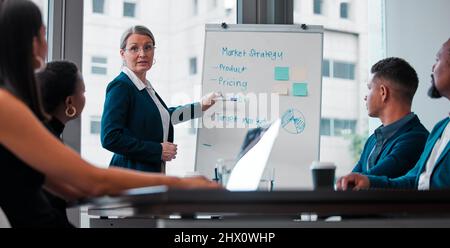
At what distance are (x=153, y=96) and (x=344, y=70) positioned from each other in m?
1.78

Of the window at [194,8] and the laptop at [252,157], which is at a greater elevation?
the window at [194,8]

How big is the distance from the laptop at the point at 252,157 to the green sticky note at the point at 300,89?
2.71 m

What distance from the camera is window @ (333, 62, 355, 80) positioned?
16.4 feet

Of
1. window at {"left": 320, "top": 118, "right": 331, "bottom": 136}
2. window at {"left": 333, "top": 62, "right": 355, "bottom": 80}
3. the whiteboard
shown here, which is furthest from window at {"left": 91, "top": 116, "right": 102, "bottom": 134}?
window at {"left": 333, "top": 62, "right": 355, "bottom": 80}

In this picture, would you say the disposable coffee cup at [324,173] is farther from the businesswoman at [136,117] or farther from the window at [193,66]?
the window at [193,66]

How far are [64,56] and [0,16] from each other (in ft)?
8.94

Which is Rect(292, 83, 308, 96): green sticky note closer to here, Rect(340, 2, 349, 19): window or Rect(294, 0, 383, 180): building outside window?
Rect(294, 0, 383, 180): building outside window

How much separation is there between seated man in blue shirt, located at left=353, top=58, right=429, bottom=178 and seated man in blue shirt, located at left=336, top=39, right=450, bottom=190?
135 millimetres

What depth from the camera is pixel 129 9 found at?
450 cm

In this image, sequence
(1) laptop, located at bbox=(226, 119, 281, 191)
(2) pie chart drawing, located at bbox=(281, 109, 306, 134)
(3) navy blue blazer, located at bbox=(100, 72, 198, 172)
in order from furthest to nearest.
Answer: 1. (2) pie chart drawing, located at bbox=(281, 109, 306, 134)
2. (3) navy blue blazer, located at bbox=(100, 72, 198, 172)
3. (1) laptop, located at bbox=(226, 119, 281, 191)

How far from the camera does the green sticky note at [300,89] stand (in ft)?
14.8

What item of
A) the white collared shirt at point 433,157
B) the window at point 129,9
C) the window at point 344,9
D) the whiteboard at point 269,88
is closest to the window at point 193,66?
the whiteboard at point 269,88

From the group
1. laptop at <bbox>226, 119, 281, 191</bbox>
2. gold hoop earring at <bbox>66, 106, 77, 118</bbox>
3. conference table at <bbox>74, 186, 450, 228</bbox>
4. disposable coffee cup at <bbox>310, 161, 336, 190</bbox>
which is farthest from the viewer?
gold hoop earring at <bbox>66, 106, 77, 118</bbox>

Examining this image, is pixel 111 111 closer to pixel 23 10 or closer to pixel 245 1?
pixel 245 1
